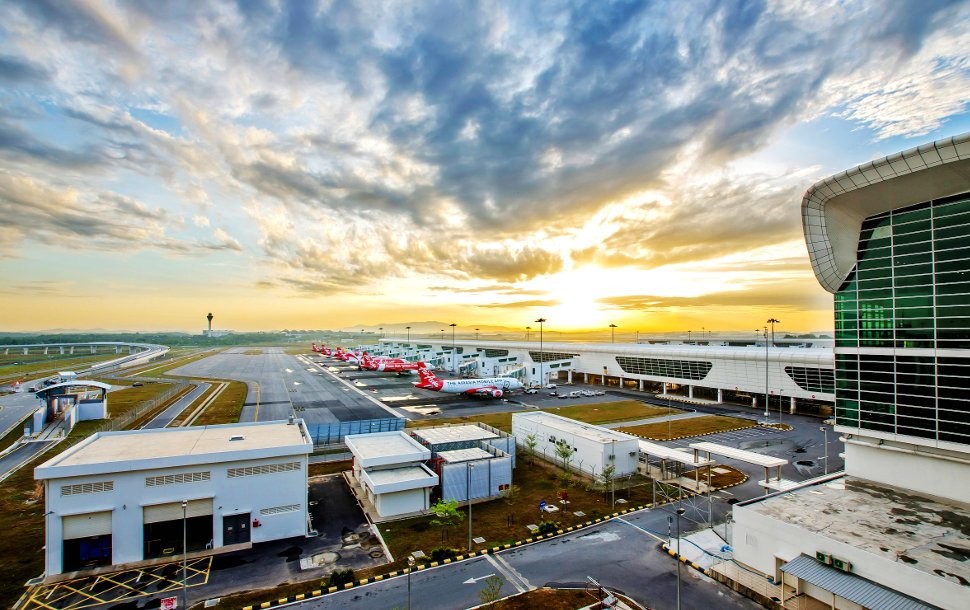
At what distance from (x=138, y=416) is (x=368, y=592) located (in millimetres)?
72599

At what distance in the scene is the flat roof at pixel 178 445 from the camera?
31984 millimetres

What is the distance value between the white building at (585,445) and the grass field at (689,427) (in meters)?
15.5

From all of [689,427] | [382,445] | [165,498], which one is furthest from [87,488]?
[689,427]

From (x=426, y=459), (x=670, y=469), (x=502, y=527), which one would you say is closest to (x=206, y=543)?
(x=426, y=459)

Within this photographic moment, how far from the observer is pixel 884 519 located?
28.5 meters

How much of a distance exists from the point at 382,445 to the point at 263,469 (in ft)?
44.1

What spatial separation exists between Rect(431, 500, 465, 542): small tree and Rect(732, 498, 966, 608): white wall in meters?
19.5

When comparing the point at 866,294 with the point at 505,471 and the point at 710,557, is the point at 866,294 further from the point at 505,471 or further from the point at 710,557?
the point at 505,471

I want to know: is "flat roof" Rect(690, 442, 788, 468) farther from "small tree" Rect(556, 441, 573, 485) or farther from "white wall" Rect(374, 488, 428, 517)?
"white wall" Rect(374, 488, 428, 517)

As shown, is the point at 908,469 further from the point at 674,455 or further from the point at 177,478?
the point at 177,478

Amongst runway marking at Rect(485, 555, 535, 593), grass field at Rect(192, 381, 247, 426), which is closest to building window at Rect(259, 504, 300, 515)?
runway marking at Rect(485, 555, 535, 593)

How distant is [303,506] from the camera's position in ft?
115

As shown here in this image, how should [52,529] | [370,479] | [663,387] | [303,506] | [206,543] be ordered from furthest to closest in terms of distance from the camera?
[663,387] → [370,479] → [303,506] → [206,543] → [52,529]

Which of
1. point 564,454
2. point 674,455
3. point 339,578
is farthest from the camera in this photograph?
point 564,454
